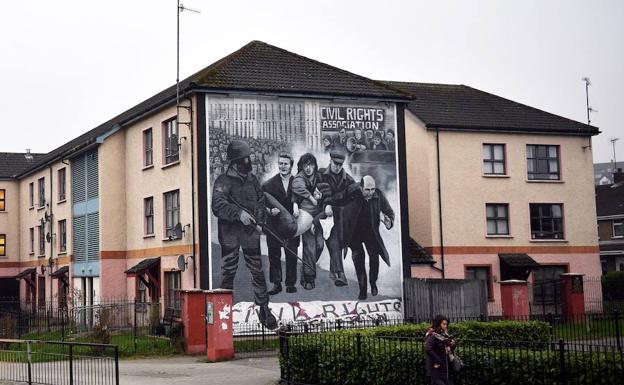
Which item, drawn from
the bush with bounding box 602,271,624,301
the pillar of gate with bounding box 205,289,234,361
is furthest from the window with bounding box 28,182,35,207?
the bush with bounding box 602,271,624,301

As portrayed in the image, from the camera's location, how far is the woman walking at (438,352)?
1507 centimetres

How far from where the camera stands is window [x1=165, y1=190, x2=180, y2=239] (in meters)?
35.0

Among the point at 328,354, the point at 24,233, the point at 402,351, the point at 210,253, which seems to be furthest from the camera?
the point at 24,233

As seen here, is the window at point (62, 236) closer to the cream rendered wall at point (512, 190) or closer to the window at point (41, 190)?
the window at point (41, 190)

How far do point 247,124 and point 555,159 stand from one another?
16473 millimetres

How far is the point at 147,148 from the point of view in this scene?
38219 mm

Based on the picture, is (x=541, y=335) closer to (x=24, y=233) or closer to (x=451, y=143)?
(x=451, y=143)

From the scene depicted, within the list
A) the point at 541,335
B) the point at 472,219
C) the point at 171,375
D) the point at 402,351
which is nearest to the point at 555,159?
the point at 472,219

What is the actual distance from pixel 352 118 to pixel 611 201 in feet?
126

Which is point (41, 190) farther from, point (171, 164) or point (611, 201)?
point (611, 201)

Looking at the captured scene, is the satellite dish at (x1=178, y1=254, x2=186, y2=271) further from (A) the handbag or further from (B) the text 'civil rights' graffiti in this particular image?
(A) the handbag

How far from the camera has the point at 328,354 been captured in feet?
60.2

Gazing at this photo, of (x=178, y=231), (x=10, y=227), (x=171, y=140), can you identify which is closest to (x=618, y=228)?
(x=10, y=227)

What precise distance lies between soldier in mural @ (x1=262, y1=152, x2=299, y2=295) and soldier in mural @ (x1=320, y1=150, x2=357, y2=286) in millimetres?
1353
